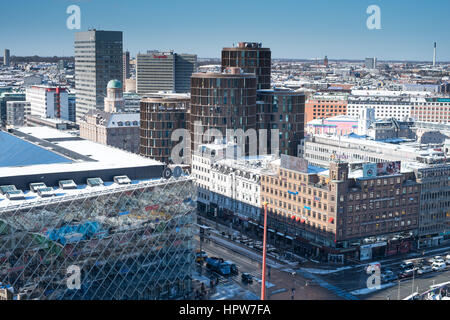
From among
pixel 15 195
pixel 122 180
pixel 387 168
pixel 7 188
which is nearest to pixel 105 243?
pixel 15 195

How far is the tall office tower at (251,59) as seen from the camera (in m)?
113

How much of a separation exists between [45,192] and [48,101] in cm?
13464

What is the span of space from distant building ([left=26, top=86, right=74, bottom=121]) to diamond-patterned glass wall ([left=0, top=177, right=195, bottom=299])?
133258 millimetres

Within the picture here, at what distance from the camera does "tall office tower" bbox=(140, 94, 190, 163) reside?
105m

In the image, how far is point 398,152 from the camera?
96.9 m

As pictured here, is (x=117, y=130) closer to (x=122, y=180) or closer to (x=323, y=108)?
(x=122, y=180)

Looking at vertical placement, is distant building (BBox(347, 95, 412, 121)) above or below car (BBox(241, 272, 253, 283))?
above

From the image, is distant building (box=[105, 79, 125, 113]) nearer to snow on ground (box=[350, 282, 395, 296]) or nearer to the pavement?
the pavement

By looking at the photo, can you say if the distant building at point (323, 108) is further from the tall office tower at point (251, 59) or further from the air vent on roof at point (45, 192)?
the air vent on roof at point (45, 192)

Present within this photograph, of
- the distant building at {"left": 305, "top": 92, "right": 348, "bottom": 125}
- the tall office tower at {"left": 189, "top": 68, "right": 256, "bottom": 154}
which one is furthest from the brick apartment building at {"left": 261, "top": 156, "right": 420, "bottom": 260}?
the distant building at {"left": 305, "top": 92, "right": 348, "bottom": 125}

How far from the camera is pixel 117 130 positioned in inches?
4993

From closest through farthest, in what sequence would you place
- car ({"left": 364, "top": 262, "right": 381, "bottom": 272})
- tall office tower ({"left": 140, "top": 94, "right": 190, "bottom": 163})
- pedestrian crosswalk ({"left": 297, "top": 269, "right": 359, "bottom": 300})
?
pedestrian crosswalk ({"left": 297, "top": 269, "right": 359, "bottom": 300}), car ({"left": 364, "top": 262, "right": 381, "bottom": 272}), tall office tower ({"left": 140, "top": 94, "right": 190, "bottom": 163})

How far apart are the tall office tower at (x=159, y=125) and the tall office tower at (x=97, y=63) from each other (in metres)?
86.2
